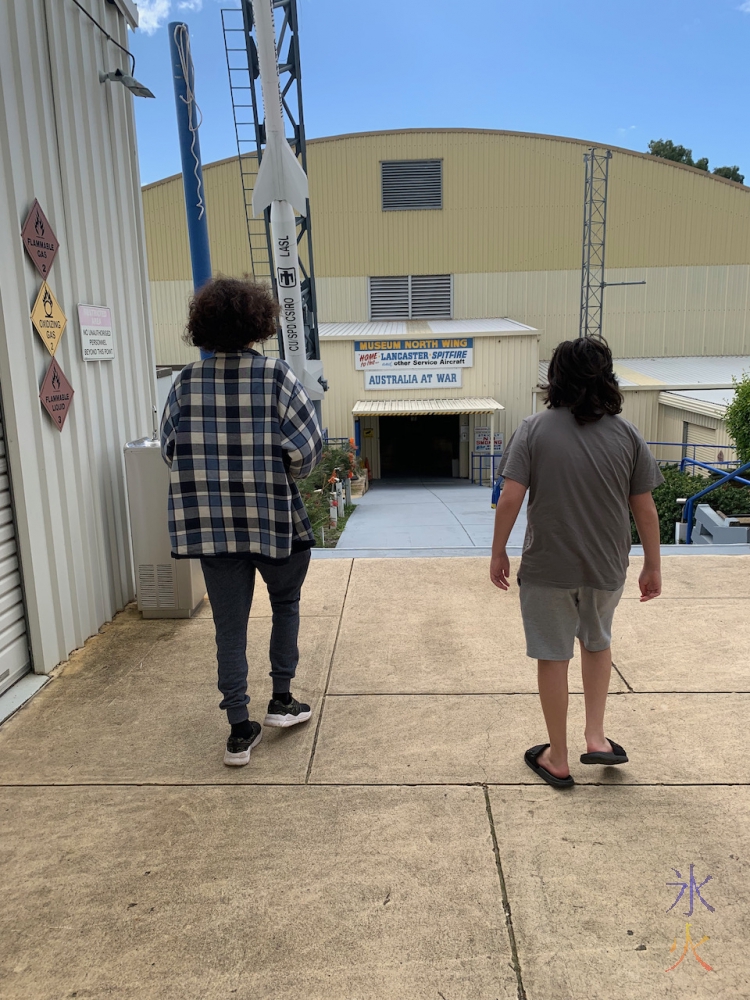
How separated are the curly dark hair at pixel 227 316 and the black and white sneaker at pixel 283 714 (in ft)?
5.38

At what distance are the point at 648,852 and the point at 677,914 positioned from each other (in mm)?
281

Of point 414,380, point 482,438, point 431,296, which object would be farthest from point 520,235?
point 482,438

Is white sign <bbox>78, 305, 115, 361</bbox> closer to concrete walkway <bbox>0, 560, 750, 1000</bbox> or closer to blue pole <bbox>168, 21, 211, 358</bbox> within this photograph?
concrete walkway <bbox>0, 560, 750, 1000</bbox>

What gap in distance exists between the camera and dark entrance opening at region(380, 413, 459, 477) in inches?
1179

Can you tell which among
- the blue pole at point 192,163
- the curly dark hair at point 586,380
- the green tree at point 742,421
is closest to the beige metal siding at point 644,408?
the green tree at point 742,421

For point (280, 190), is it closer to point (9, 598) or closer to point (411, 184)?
point (9, 598)

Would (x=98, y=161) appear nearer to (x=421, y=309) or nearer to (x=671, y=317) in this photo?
(x=421, y=309)

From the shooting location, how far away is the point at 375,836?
2588 mm

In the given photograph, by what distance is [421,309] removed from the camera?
90.3 ft

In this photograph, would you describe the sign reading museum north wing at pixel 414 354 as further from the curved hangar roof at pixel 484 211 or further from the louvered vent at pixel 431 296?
the curved hangar roof at pixel 484 211

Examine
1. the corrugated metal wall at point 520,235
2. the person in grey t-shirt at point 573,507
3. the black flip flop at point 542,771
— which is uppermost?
the corrugated metal wall at point 520,235

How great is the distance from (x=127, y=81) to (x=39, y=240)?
5.68ft

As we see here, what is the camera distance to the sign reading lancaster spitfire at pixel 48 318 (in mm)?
3893

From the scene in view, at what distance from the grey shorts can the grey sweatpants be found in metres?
1.00
